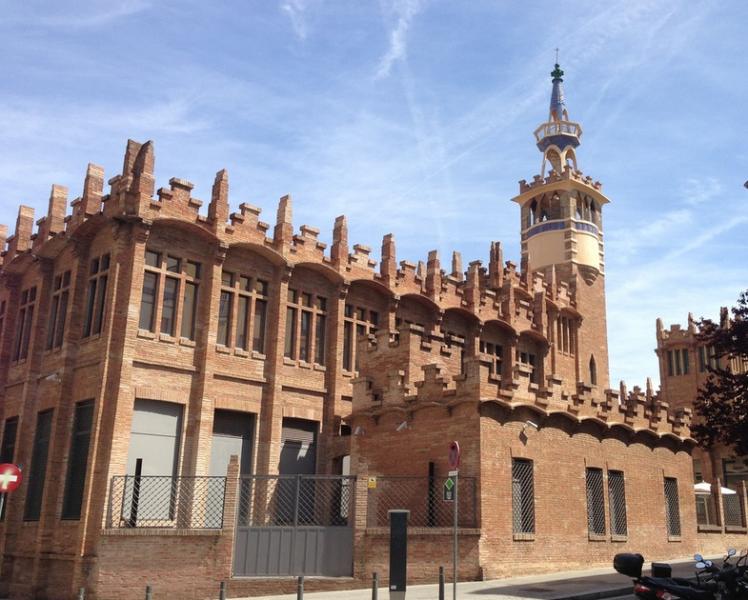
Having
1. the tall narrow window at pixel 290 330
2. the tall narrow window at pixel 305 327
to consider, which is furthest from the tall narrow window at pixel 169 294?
the tall narrow window at pixel 305 327

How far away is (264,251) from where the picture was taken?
85.3ft

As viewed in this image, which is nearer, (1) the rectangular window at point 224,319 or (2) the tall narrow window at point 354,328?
(1) the rectangular window at point 224,319

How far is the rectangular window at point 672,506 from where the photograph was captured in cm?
2692

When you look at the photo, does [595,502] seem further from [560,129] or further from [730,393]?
[560,129]

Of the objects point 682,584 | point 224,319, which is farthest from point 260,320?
point 682,584

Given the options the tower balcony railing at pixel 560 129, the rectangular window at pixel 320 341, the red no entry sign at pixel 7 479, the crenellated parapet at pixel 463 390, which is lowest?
the red no entry sign at pixel 7 479

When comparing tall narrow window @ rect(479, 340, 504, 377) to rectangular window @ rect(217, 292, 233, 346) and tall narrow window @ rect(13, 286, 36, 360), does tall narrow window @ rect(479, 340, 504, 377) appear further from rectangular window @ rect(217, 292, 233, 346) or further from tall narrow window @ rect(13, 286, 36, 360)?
tall narrow window @ rect(13, 286, 36, 360)

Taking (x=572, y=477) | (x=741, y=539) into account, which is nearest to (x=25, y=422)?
(x=572, y=477)

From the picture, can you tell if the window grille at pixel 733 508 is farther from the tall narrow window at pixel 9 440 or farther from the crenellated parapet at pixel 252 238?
the tall narrow window at pixel 9 440

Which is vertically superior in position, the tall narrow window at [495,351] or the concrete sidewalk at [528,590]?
the tall narrow window at [495,351]

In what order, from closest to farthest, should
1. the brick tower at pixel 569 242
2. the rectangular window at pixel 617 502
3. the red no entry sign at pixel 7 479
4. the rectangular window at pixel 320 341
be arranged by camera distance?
1. the red no entry sign at pixel 7 479
2. the rectangular window at pixel 617 502
3. the rectangular window at pixel 320 341
4. the brick tower at pixel 569 242

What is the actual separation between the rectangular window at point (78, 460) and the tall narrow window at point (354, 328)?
906 centimetres

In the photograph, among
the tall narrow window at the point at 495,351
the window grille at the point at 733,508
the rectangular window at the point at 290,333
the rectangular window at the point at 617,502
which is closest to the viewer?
the rectangular window at the point at 617,502

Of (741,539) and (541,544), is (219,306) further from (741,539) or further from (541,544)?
(741,539)
